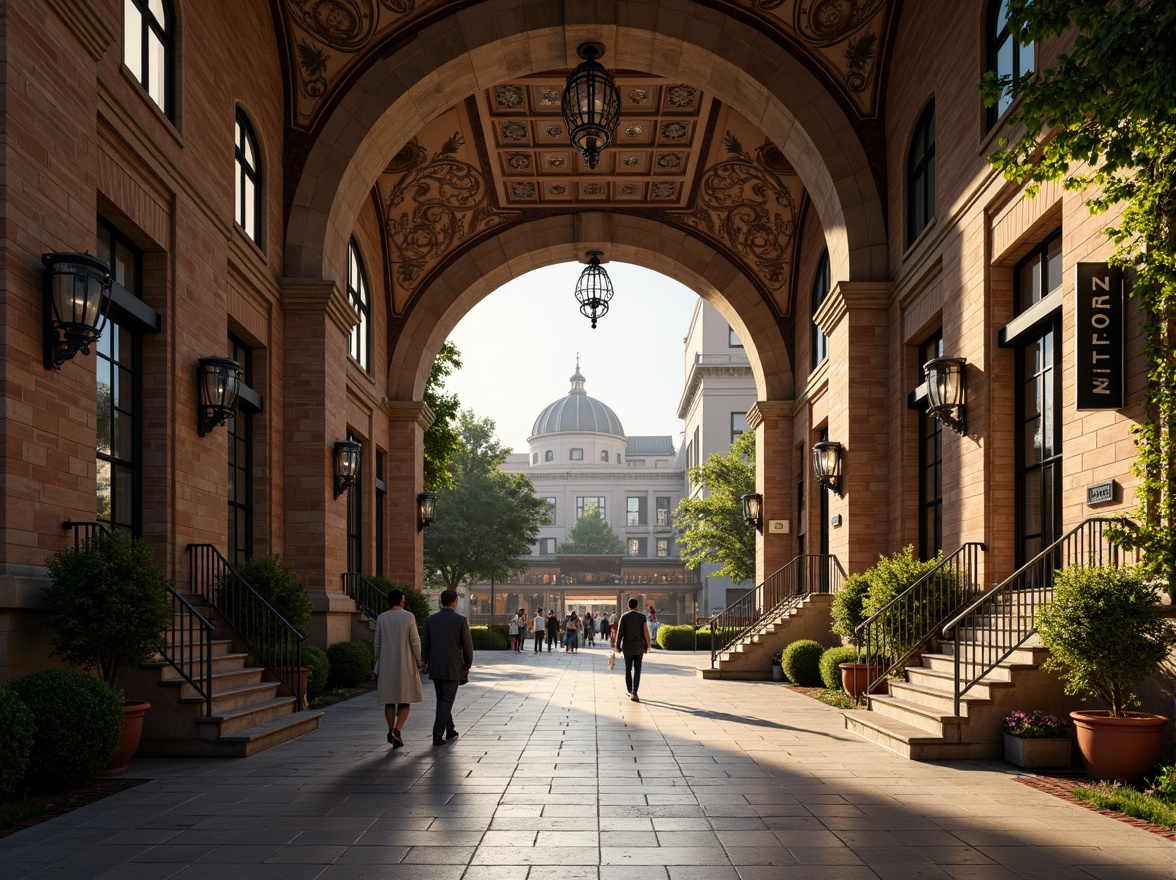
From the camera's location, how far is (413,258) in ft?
79.6

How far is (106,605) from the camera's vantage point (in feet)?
28.4

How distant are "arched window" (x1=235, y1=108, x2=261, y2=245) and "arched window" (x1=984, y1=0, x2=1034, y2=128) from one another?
1024 cm

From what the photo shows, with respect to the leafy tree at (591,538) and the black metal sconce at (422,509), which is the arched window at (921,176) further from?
the leafy tree at (591,538)

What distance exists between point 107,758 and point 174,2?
357 inches

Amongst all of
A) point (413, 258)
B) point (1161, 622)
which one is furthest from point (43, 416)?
point (413, 258)

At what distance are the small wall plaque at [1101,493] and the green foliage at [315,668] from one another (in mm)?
9831

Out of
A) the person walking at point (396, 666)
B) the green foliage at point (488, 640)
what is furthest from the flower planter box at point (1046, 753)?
the green foliage at point (488, 640)

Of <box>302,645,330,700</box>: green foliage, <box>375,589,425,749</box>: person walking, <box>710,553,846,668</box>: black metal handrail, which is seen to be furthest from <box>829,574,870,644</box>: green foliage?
<box>302,645,330,700</box>: green foliage

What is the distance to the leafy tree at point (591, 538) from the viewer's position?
3172 inches

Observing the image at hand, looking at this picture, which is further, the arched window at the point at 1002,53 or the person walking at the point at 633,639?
the person walking at the point at 633,639

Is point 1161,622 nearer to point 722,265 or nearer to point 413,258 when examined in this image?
point 722,265

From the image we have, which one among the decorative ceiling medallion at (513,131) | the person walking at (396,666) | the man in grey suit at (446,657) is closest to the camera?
the person walking at (396,666)

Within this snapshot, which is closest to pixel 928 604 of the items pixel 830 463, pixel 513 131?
pixel 830 463

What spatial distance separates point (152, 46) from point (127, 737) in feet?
25.8
